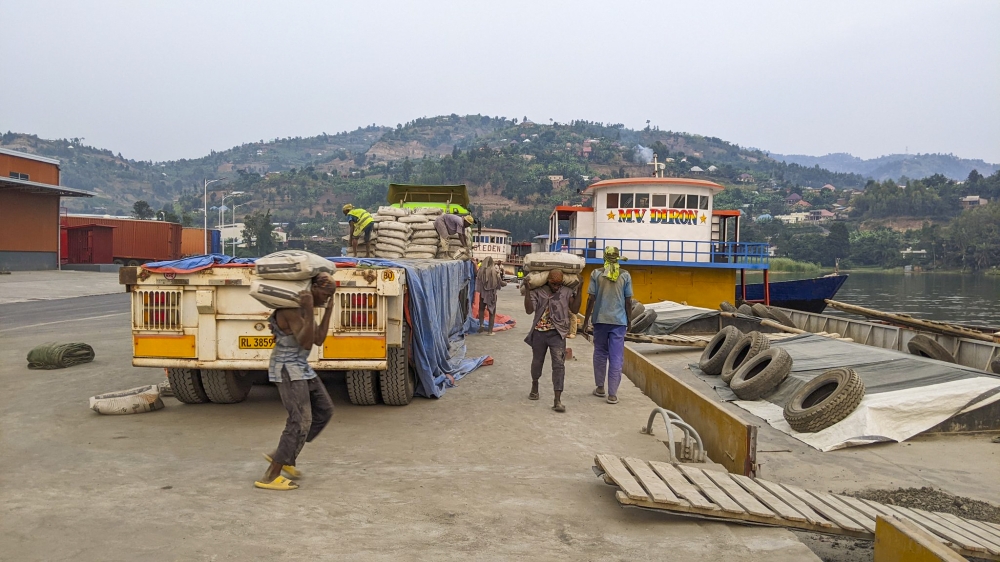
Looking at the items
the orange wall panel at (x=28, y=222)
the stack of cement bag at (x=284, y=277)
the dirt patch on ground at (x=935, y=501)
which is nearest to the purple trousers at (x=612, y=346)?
the dirt patch on ground at (x=935, y=501)

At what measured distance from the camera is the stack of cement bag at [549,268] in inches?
338

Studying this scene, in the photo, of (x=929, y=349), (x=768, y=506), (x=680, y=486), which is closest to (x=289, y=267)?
(x=680, y=486)

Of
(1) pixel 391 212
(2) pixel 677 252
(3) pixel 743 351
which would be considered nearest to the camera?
(3) pixel 743 351

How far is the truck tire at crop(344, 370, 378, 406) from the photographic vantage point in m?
7.82

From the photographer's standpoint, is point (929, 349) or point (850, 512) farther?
point (929, 349)

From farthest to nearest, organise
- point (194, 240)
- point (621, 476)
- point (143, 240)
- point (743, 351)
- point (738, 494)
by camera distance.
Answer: point (194, 240) → point (143, 240) → point (743, 351) → point (621, 476) → point (738, 494)

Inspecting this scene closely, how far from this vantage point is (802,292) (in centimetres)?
2605

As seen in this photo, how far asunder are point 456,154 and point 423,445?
18222 cm

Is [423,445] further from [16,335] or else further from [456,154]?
[456,154]

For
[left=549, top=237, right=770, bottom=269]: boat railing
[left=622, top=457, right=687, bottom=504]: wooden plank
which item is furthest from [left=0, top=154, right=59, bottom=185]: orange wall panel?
[left=622, top=457, right=687, bottom=504]: wooden plank

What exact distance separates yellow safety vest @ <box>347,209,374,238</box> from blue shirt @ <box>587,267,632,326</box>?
5.19 meters

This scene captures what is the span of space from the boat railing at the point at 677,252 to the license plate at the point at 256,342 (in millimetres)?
14820

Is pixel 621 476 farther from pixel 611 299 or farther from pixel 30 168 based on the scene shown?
pixel 30 168

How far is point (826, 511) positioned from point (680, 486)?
885mm
